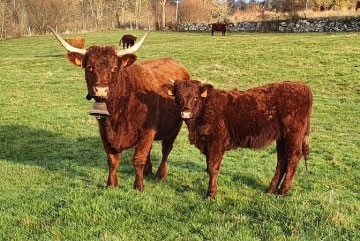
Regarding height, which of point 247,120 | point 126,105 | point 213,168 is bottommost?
point 213,168

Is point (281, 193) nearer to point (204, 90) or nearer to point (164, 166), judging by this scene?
point (204, 90)

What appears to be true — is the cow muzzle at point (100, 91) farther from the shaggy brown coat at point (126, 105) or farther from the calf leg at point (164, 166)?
the calf leg at point (164, 166)

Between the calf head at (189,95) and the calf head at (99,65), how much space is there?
85cm

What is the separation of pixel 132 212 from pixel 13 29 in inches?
2111

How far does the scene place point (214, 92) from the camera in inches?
250

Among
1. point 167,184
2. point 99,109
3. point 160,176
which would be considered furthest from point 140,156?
point 160,176

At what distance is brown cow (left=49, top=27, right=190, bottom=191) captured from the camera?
5.55 m

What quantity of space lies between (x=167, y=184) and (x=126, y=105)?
154 cm

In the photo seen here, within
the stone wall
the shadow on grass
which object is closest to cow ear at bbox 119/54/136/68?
the shadow on grass

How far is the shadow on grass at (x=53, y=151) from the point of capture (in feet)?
27.7

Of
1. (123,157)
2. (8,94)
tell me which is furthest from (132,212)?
(8,94)

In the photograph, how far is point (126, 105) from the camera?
6.21 m

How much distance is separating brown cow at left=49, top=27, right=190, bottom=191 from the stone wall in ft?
105

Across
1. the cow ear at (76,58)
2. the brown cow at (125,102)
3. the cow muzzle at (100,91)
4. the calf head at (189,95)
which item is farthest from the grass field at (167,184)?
the cow ear at (76,58)
